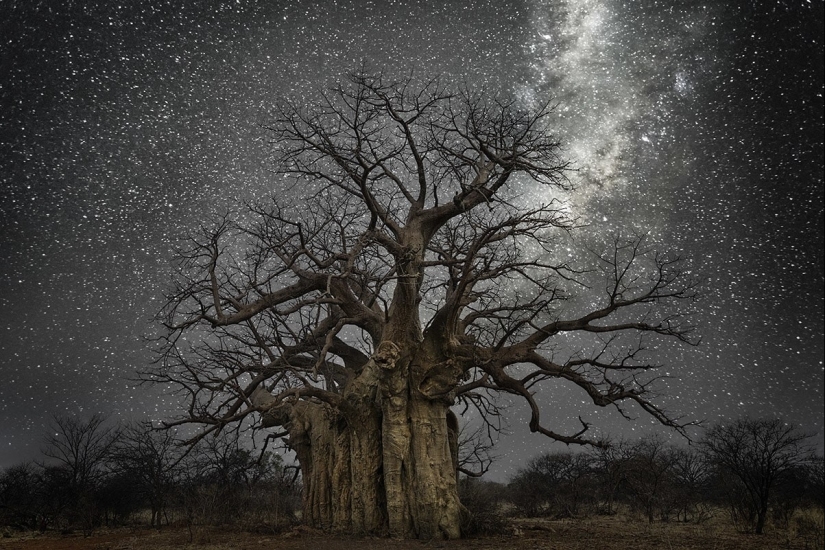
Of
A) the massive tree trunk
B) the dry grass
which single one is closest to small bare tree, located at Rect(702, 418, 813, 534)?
the dry grass

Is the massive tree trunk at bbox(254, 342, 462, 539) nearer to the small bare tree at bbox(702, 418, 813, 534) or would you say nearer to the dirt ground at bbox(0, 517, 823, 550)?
the dirt ground at bbox(0, 517, 823, 550)

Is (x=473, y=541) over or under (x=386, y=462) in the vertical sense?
under

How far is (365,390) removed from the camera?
33.1 ft

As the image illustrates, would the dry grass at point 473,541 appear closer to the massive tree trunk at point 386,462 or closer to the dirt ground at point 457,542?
the dirt ground at point 457,542

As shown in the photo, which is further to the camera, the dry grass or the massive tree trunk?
the massive tree trunk

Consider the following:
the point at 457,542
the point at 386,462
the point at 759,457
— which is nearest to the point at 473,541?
the point at 457,542

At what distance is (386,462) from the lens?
9.50m

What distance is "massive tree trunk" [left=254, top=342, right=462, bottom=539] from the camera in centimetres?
911

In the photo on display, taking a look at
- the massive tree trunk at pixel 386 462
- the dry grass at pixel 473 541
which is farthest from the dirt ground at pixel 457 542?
the massive tree trunk at pixel 386 462

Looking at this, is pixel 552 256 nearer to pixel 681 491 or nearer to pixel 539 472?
pixel 681 491

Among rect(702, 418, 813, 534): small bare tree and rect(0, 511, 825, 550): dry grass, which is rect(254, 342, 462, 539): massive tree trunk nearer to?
rect(0, 511, 825, 550): dry grass

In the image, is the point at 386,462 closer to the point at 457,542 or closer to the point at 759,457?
the point at 457,542

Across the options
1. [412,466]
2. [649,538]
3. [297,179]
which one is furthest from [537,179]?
[649,538]

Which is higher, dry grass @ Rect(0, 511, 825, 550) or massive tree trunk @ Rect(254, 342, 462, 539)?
massive tree trunk @ Rect(254, 342, 462, 539)
